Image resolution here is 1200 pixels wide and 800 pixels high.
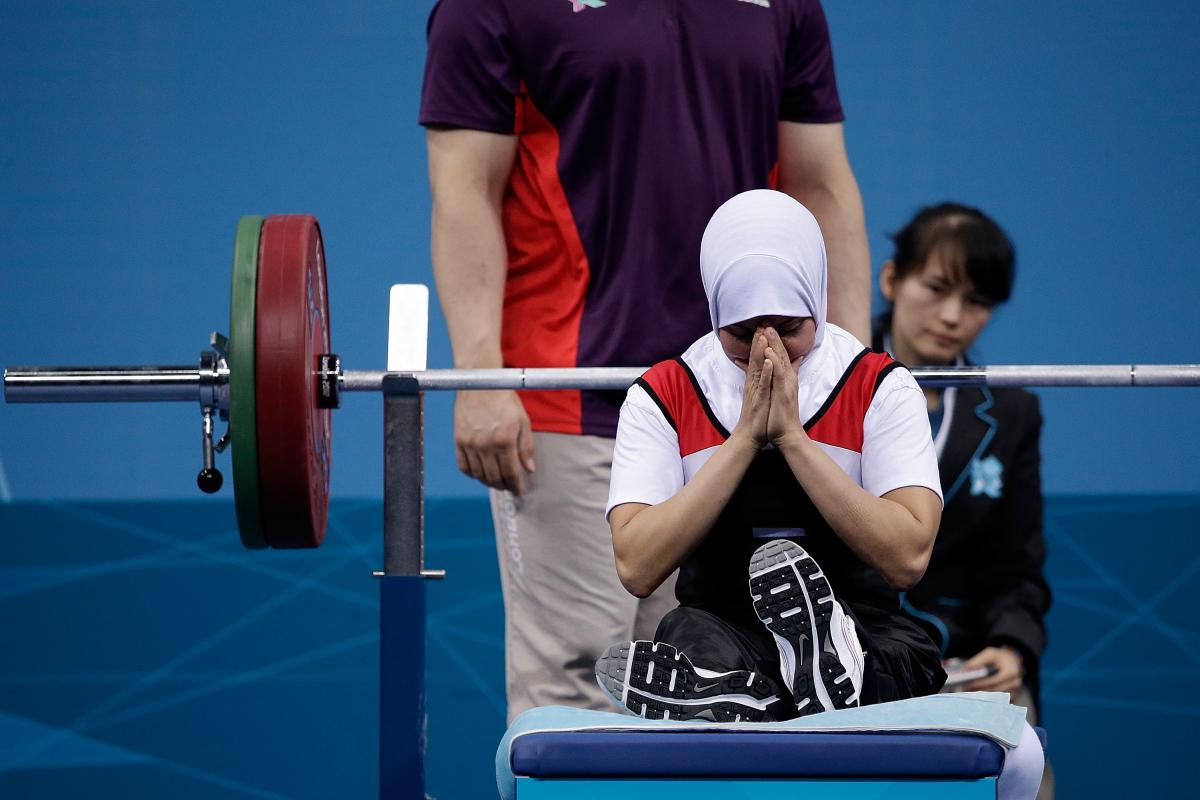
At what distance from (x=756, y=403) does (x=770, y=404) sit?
15 millimetres

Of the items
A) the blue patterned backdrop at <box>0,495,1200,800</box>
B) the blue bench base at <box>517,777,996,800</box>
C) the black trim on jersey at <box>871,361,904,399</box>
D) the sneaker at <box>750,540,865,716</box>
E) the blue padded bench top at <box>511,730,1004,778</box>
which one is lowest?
the blue patterned backdrop at <box>0,495,1200,800</box>

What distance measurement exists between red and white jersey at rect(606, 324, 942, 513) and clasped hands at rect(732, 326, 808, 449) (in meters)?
0.09

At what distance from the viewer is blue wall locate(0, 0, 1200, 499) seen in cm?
319

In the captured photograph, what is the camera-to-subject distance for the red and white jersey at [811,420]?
1661mm

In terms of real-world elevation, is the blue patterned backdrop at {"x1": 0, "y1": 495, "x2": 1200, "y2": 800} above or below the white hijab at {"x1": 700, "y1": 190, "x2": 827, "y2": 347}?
below

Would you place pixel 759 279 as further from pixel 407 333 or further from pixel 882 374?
pixel 407 333

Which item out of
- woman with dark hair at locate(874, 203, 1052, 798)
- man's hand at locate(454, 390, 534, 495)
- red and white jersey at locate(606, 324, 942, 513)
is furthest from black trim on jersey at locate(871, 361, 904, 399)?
woman with dark hair at locate(874, 203, 1052, 798)

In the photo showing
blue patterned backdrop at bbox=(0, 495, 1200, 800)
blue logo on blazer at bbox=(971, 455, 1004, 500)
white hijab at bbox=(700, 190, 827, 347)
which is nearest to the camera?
white hijab at bbox=(700, 190, 827, 347)

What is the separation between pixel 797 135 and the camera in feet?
7.25

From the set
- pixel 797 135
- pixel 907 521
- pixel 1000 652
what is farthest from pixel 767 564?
pixel 1000 652

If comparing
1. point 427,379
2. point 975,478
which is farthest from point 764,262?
point 975,478

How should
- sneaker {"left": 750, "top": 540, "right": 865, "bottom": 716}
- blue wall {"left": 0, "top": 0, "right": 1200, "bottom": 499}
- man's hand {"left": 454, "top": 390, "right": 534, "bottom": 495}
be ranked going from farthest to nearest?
blue wall {"left": 0, "top": 0, "right": 1200, "bottom": 499} < man's hand {"left": 454, "top": 390, "right": 534, "bottom": 495} < sneaker {"left": 750, "top": 540, "right": 865, "bottom": 716}

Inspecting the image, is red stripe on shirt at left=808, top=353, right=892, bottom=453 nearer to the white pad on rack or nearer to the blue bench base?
the blue bench base

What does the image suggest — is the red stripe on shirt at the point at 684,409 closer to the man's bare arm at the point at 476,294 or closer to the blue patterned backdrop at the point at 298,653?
the man's bare arm at the point at 476,294
